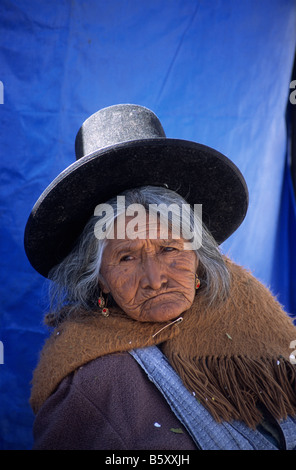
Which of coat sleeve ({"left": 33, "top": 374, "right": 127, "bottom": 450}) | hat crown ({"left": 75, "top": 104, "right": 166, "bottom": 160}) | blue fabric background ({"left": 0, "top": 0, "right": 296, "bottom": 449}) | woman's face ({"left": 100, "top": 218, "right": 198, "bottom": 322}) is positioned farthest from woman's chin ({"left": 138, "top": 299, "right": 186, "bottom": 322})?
blue fabric background ({"left": 0, "top": 0, "right": 296, "bottom": 449})

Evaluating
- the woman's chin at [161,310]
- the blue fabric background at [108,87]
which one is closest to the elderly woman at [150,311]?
the woman's chin at [161,310]

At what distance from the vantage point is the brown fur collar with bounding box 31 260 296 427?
1868 mm

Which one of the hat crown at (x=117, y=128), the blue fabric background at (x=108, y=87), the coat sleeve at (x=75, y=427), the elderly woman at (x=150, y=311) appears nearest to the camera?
the coat sleeve at (x=75, y=427)

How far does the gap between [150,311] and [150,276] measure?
6.3 inches

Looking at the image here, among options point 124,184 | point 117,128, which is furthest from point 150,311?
point 117,128

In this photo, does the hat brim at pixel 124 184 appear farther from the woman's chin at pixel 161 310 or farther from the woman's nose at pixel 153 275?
the woman's chin at pixel 161 310

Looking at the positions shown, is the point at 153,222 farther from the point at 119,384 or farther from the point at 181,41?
the point at 181,41

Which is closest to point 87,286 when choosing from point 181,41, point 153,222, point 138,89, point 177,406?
point 153,222

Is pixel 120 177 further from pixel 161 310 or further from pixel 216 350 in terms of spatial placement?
pixel 216 350

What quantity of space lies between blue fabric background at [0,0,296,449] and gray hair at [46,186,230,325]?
0.45 m

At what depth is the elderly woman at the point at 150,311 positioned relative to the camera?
1.77m

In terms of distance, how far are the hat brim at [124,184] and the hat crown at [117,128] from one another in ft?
0.47

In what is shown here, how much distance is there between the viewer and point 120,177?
2.13 meters

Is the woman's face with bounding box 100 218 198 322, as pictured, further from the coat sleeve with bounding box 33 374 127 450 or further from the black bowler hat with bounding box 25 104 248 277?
the coat sleeve with bounding box 33 374 127 450
